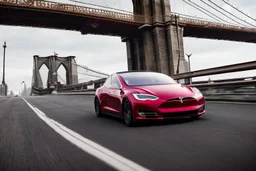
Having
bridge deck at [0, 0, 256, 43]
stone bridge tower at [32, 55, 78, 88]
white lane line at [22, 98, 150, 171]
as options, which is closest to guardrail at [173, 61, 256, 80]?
white lane line at [22, 98, 150, 171]

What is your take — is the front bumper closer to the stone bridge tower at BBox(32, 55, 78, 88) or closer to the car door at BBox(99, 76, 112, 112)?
the car door at BBox(99, 76, 112, 112)

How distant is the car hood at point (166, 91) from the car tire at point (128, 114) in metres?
0.32

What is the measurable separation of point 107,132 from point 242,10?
221ft

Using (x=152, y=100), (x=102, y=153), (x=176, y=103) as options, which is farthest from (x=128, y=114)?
(x=102, y=153)

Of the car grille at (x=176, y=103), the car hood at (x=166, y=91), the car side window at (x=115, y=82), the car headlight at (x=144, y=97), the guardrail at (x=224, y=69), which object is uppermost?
the guardrail at (x=224, y=69)

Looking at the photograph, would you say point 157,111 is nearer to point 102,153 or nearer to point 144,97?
point 144,97

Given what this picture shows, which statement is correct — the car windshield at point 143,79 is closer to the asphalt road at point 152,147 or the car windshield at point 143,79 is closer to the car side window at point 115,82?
the car side window at point 115,82

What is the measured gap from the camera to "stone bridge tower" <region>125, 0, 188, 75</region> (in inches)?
1464

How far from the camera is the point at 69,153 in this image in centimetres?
320

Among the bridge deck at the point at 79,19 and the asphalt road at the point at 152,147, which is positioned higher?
the bridge deck at the point at 79,19

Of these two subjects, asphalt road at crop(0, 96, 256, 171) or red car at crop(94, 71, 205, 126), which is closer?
asphalt road at crop(0, 96, 256, 171)

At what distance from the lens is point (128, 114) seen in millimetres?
5340

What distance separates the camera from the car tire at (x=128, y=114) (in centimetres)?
518

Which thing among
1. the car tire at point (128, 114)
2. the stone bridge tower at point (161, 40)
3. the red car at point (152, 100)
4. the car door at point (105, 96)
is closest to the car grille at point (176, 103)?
the red car at point (152, 100)
